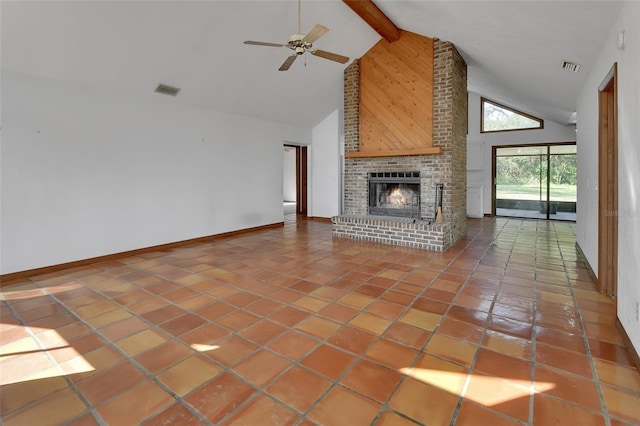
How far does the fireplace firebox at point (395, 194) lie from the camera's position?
6188 mm

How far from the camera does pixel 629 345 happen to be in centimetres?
225

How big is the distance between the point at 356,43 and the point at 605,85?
4.06m

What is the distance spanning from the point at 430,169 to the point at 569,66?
2364 mm

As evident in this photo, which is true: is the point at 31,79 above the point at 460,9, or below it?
below

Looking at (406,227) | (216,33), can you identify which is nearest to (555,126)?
(406,227)

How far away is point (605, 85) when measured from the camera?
3158 millimetres

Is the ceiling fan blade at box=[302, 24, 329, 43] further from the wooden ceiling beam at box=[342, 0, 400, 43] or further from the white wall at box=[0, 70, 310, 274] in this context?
the white wall at box=[0, 70, 310, 274]

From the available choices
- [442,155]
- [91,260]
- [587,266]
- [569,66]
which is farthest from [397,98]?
[91,260]

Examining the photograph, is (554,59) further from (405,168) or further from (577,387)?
(577,387)

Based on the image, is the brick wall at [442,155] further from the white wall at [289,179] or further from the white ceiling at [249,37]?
the white wall at [289,179]

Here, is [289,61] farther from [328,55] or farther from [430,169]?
[430,169]

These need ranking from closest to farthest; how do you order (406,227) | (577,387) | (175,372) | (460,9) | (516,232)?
1. (577,387)
2. (175,372)
3. (460,9)
4. (406,227)
5. (516,232)

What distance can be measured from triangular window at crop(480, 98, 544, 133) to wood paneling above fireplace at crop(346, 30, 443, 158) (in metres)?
4.84

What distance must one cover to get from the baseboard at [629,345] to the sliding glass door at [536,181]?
7.35 meters
